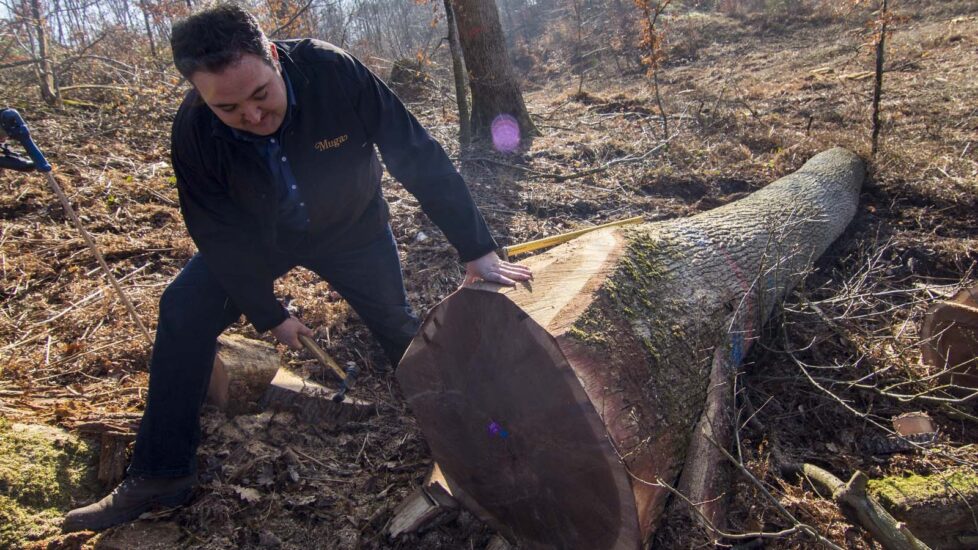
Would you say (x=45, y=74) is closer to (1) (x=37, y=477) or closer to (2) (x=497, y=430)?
(1) (x=37, y=477)

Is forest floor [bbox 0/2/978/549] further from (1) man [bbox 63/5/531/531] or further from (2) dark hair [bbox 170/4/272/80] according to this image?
(2) dark hair [bbox 170/4/272/80]

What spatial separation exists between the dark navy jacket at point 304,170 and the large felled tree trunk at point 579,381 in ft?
1.26

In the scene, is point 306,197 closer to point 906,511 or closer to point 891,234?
point 906,511

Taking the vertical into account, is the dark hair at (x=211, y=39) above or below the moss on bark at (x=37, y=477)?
above

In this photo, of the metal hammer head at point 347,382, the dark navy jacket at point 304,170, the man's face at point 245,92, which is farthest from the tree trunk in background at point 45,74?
the man's face at point 245,92

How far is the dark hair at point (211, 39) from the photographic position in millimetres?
1572

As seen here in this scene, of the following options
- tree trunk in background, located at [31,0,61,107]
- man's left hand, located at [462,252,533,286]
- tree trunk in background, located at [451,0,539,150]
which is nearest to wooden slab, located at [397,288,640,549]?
man's left hand, located at [462,252,533,286]

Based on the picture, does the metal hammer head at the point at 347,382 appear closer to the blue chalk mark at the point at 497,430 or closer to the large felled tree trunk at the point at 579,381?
the large felled tree trunk at the point at 579,381

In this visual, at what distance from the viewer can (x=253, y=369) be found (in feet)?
7.86

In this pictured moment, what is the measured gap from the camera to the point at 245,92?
167cm

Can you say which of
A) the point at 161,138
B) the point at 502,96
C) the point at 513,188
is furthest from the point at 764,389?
the point at 161,138

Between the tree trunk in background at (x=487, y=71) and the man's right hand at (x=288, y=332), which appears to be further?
the tree trunk in background at (x=487, y=71)

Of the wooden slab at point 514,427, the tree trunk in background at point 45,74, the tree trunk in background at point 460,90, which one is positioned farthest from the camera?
the tree trunk in background at point 460,90

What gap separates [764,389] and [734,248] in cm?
69
